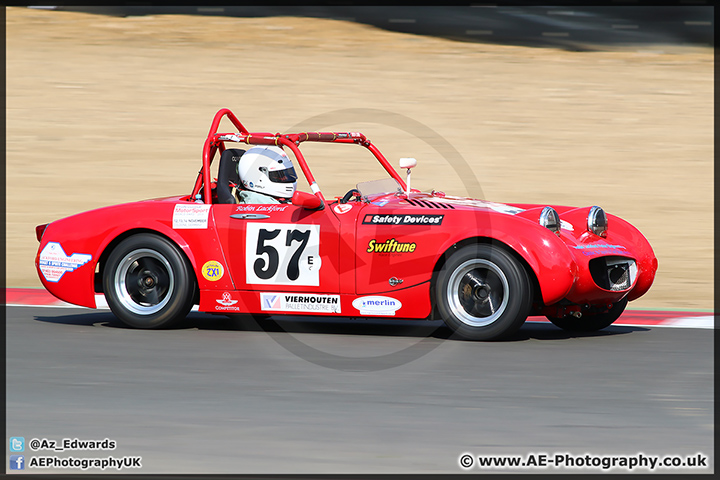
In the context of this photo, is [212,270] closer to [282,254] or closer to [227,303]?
[227,303]

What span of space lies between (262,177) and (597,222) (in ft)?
8.90

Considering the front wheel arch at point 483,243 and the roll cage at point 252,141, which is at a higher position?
the roll cage at point 252,141

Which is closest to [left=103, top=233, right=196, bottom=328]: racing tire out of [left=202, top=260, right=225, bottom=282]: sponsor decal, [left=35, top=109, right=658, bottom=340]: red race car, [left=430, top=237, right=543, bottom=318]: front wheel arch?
[left=35, top=109, right=658, bottom=340]: red race car

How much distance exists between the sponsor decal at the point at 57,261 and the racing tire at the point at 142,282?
251mm

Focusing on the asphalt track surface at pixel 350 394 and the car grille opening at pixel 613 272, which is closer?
the asphalt track surface at pixel 350 394

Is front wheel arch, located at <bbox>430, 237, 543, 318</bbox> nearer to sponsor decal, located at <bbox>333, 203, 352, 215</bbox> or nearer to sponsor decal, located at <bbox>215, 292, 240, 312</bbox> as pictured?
sponsor decal, located at <bbox>333, 203, 352, 215</bbox>

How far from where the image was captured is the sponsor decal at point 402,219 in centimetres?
765

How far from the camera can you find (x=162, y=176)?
16406 millimetres

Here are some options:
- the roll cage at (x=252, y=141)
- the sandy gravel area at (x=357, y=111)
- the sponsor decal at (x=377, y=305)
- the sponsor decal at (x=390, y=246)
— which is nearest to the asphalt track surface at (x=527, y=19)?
the sandy gravel area at (x=357, y=111)

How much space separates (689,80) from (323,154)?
25.8ft

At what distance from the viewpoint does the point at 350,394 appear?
597cm

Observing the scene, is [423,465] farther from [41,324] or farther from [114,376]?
[41,324]

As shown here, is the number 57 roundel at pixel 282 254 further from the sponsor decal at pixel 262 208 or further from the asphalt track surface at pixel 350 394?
the asphalt track surface at pixel 350 394

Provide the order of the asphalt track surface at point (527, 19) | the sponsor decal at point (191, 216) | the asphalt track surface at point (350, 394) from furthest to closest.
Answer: the asphalt track surface at point (527, 19) < the sponsor decal at point (191, 216) < the asphalt track surface at point (350, 394)
